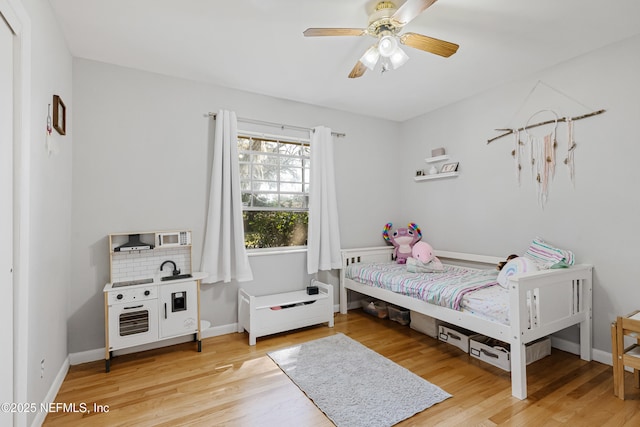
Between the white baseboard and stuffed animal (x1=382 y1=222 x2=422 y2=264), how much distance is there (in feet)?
11.0

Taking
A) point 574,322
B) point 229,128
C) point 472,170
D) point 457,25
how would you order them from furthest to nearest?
point 472,170 → point 229,128 → point 574,322 → point 457,25

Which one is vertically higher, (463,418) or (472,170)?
(472,170)

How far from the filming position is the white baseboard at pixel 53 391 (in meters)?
1.79

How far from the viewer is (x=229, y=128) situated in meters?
3.18

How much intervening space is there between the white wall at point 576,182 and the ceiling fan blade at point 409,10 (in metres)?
1.87

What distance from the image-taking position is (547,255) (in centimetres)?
273

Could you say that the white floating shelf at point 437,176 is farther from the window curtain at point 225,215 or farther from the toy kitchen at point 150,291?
the toy kitchen at point 150,291

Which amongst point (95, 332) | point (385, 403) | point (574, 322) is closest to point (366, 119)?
point (574, 322)

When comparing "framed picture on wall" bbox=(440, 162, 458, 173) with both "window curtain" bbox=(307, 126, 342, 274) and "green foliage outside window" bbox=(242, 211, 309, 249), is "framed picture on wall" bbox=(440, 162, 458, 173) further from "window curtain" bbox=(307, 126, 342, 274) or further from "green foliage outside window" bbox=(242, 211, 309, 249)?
"green foliage outside window" bbox=(242, 211, 309, 249)

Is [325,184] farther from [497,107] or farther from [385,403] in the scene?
[385,403]

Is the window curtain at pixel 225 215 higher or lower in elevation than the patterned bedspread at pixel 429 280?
higher

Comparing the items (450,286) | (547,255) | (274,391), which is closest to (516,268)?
(547,255)

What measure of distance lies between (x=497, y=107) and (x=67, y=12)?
3.73 meters

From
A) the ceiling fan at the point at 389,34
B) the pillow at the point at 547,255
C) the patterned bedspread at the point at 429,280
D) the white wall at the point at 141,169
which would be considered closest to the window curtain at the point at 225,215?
the white wall at the point at 141,169
